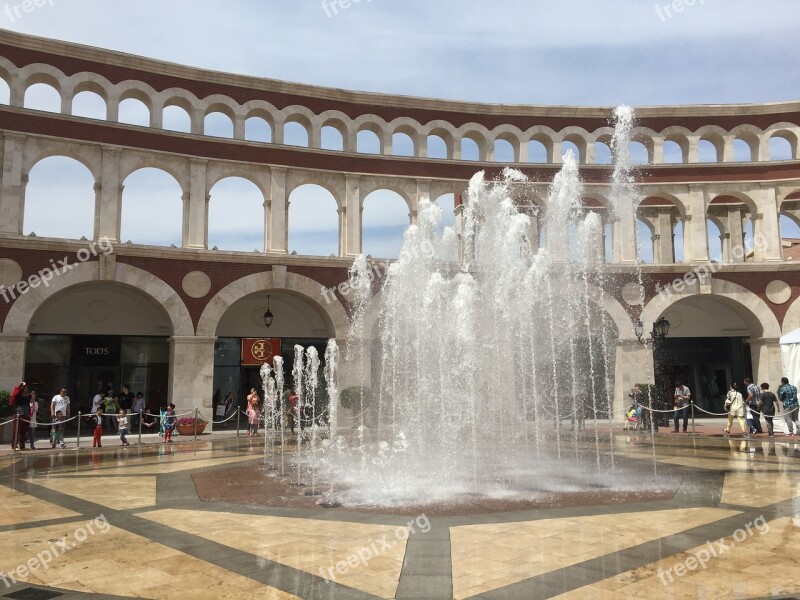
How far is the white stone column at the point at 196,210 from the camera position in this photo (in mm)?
21359

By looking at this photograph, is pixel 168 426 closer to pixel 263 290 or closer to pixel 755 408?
pixel 263 290

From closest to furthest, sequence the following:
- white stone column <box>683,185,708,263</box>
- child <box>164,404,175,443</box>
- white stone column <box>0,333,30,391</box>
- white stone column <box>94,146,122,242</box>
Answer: child <box>164,404,175,443</box>, white stone column <box>0,333,30,391</box>, white stone column <box>94,146,122,242</box>, white stone column <box>683,185,708,263</box>

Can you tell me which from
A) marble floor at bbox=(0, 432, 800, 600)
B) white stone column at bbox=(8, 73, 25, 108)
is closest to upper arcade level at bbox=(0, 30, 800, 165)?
white stone column at bbox=(8, 73, 25, 108)

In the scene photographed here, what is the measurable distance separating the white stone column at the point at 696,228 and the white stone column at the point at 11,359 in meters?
24.0

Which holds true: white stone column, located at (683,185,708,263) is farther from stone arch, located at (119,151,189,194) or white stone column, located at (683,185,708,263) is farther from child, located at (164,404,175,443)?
child, located at (164,404,175,443)

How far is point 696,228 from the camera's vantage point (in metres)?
25.4

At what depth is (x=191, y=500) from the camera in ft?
29.0

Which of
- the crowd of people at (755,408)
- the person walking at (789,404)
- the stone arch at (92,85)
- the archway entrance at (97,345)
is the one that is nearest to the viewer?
the person walking at (789,404)

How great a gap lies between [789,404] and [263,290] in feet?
54.6

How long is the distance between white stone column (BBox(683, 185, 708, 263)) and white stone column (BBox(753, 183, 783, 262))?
2068 millimetres
